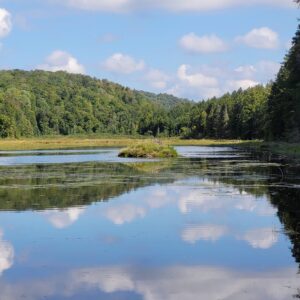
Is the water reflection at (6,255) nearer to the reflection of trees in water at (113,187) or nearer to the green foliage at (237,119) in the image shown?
the reflection of trees in water at (113,187)

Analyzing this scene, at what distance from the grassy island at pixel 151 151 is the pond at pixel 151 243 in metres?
35.3

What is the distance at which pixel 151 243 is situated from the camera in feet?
46.2

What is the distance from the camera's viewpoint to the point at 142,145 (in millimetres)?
64250

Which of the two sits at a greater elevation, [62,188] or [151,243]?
[151,243]

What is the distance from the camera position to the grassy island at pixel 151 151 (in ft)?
206

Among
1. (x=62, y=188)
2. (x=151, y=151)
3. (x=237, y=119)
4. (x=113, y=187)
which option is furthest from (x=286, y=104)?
(x=237, y=119)

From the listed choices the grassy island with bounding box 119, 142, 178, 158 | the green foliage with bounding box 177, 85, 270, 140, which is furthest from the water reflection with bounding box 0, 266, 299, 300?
the green foliage with bounding box 177, 85, 270, 140

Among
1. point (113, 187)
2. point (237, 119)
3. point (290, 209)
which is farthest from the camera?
point (237, 119)

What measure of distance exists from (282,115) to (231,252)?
78.5 metres

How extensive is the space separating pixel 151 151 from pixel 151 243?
160ft

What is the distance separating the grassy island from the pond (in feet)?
116

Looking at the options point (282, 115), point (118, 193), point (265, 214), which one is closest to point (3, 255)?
point (265, 214)

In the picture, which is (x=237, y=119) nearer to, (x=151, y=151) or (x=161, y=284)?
(x=151, y=151)

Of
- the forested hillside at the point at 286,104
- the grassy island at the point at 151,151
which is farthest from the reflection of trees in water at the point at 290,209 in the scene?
the forested hillside at the point at 286,104
